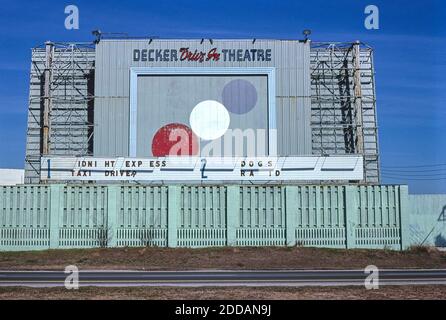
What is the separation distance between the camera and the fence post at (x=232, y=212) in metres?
31.5

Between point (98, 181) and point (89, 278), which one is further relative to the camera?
point (98, 181)

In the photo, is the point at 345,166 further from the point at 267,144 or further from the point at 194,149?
the point at 194,149

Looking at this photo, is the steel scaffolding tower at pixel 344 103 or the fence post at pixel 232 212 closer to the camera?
the fence post at pixel 232 212

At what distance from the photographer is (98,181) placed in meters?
35.5

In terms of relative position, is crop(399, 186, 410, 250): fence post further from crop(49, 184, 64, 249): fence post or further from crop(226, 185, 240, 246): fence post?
crop(49, 184, 64, 249): fence post

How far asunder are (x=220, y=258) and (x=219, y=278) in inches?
315

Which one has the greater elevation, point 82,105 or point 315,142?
point 82,105

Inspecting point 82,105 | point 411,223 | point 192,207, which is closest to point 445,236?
point 411,223

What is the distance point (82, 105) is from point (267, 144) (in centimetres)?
1292

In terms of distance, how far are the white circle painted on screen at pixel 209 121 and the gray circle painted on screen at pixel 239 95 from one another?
0.69 meters

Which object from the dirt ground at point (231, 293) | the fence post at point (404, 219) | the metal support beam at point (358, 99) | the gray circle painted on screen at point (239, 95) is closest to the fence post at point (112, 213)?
the gray circle painted on screen at point (239, 95)

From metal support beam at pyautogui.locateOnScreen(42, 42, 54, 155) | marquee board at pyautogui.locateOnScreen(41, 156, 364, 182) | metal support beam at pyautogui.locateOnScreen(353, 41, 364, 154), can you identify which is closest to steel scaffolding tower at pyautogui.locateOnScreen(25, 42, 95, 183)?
metal support beam at pyautogui.locateOnScreen(42, 42, 54, 155)

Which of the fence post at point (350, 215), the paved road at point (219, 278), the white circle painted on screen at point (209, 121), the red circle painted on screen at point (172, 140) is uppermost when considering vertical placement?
the white circle painted on screen at point (209, 121)

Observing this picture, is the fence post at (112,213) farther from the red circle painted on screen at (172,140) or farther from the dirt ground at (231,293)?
the dirt ground at (231,293)
